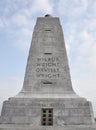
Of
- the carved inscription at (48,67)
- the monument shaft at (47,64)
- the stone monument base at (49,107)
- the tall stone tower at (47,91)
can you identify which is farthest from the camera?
the carved inscription at (48,67)

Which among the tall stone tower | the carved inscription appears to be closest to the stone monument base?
the tall stone tower

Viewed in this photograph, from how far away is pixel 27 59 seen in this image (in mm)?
16406

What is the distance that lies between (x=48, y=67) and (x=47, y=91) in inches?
70.4

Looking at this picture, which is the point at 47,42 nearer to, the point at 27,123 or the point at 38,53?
the point at 38,53

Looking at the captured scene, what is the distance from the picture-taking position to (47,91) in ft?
50.3

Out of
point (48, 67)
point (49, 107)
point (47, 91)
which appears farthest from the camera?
point (48, 67)

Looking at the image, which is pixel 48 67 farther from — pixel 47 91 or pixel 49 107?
pixel 49 107

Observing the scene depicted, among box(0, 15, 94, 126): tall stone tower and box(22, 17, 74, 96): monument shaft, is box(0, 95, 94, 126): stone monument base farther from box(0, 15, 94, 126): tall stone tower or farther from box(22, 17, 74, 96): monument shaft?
box(22, 17, 74, 96): monument shaft

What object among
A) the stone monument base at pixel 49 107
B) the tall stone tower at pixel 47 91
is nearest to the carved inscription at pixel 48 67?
the tall stone tower at pixel 47 91

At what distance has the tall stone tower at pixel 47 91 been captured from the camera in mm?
14000

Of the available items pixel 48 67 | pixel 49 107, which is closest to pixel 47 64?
pixel 48 67

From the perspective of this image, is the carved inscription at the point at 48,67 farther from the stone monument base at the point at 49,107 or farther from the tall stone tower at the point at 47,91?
the stone monument base at the point at 49,107

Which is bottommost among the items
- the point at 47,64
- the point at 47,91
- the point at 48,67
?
the point at 47,91

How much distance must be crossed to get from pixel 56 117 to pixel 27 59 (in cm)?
489
